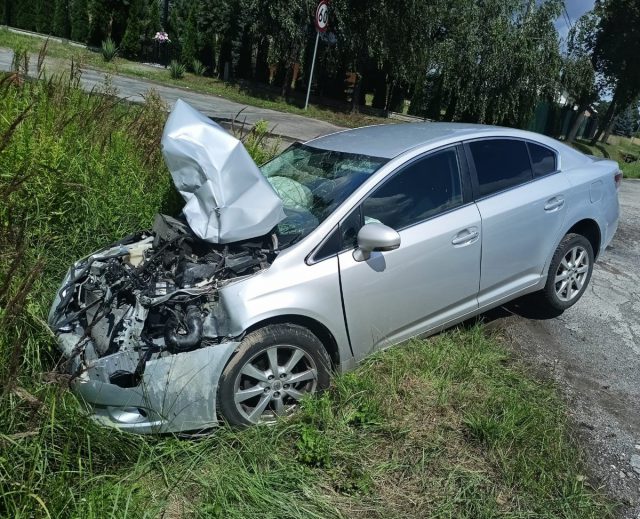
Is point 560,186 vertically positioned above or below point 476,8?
below

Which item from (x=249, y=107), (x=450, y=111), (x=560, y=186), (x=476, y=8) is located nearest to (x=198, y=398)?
(x=560, y=186)

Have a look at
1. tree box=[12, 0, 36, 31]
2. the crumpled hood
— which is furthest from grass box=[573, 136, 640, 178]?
tree box=[12, 0, 36, 31]

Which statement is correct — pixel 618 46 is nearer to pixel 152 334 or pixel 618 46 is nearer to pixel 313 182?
pixel 313 182

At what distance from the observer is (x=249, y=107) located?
18766mm

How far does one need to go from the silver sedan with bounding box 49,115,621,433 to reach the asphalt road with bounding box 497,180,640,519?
1.28ft

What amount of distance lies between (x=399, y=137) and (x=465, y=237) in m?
0.96

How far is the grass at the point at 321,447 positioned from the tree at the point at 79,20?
28922 millimetres

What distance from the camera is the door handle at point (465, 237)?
3906 mm

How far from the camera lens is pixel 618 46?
2792 centimetres

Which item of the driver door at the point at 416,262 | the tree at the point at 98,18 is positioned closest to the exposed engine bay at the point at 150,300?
the driver door at the point at 416,262

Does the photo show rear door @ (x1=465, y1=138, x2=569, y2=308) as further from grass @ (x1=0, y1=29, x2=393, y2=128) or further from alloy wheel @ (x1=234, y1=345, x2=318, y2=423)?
grass @ (x1=0, y1=29, x2=393, y2=128)

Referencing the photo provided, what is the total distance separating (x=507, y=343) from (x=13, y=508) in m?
3.49

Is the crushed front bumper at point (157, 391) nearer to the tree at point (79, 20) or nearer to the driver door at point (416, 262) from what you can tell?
the driver door at point (416, 262)

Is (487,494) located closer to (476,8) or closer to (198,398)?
(198,398)
